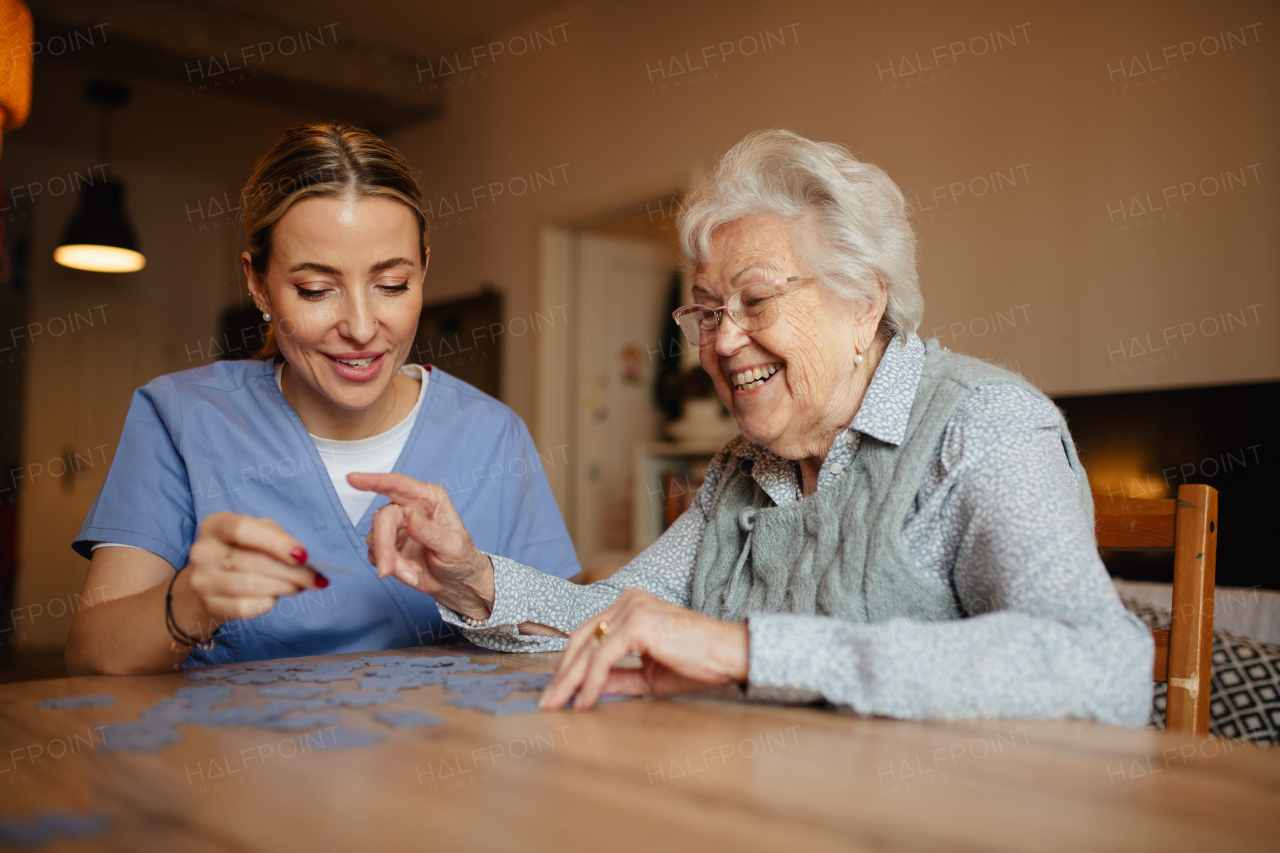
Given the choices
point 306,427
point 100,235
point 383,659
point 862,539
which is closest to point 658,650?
point 862,539

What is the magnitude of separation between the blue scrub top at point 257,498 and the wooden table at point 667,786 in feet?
1.99

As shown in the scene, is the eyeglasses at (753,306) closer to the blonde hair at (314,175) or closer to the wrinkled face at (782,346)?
the wrinkled face at (782,346)

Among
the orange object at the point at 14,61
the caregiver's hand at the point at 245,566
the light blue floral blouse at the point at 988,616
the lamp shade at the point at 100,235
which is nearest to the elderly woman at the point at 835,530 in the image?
the light blue floral blouse at the point at 988,616

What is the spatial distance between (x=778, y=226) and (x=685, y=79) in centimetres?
360

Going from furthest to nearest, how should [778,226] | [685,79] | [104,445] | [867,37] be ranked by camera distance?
[104,445] → [685,79] → [867,37] → [778,226]

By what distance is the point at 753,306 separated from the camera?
1.52 meters

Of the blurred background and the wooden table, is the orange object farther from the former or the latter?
the wooden table

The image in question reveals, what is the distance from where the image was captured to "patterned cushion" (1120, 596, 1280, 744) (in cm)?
199

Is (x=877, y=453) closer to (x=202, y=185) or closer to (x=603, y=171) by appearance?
(x=603, y=171)

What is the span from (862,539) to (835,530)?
0.22 ft

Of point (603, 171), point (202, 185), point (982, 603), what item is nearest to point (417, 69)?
point (603, 171)

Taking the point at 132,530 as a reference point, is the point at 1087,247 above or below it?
above

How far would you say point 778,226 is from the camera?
1507 millimetres

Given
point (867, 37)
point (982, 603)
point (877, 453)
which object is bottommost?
point (982, 603)
